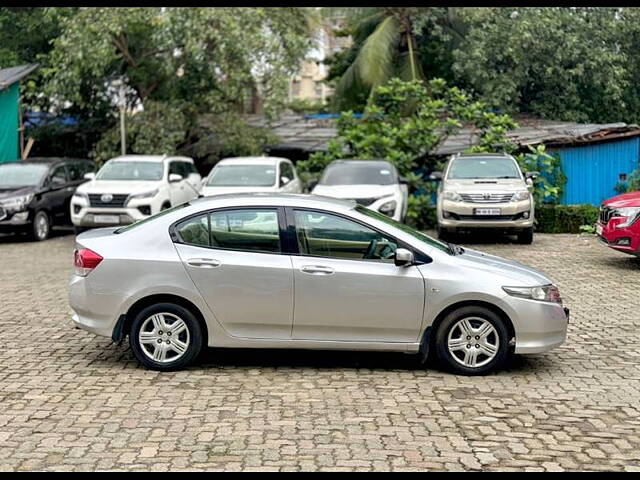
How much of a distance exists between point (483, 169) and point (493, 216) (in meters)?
1.52

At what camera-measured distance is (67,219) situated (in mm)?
20609

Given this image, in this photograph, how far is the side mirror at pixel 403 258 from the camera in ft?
24.3

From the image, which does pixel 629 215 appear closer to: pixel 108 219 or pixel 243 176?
pixel 243 176

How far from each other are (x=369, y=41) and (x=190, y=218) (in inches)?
813

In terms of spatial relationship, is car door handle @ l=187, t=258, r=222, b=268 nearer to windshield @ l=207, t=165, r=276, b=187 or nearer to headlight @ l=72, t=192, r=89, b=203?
windshield @ l=207, t=165, r=276, b=187

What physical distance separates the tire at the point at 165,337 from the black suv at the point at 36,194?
12.3 m

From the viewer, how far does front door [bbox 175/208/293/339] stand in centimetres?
745

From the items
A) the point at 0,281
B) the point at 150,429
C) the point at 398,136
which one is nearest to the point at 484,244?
the point at 398,136

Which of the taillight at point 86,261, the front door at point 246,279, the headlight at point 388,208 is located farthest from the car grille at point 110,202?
the front door at point 246,279

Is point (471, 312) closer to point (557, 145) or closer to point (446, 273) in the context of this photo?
point (446, 273)

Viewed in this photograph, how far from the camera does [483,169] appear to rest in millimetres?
18422

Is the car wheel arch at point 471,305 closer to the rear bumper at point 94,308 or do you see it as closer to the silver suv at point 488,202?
the rear bumper at point 94,308

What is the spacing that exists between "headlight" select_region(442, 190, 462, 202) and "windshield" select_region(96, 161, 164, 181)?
601 cm

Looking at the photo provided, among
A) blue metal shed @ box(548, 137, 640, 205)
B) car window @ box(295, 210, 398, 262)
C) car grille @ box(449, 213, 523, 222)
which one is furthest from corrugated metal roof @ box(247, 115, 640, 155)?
car window @ box(295, 210, 398, 262)
